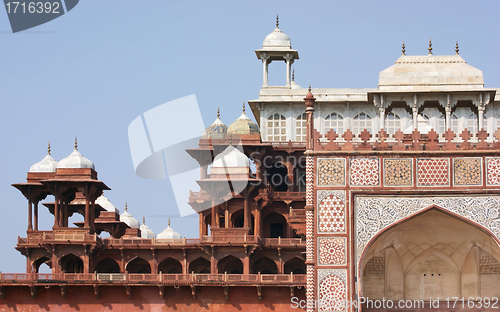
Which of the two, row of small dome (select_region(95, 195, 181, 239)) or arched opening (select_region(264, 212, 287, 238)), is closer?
arched opening (select_region(264, 212, 287, 238))

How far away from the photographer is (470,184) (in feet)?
109

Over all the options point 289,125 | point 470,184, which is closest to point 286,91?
point 289,125

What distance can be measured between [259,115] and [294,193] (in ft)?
19.1

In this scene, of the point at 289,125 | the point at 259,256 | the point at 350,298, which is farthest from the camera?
the point at 289,125

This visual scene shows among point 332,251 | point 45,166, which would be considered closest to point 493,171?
point 332,251

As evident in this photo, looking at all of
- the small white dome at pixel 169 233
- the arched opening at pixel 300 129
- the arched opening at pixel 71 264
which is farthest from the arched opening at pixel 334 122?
the small white dome at pixel 169 233

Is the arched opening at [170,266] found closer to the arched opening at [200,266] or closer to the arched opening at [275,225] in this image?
the arched opening at [200,266]

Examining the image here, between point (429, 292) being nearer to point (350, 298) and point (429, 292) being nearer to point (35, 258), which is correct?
point (350, 298)

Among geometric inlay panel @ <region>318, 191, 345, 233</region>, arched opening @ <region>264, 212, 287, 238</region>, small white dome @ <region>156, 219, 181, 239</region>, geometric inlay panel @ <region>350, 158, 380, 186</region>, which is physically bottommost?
small white dome @ <region>156, 219, 181, 239</region>

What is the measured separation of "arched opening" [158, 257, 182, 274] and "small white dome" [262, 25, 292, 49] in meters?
11.9

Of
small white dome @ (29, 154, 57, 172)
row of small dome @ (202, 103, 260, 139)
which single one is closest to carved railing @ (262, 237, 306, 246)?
row of small dome @ (202, 103, 260, 139)

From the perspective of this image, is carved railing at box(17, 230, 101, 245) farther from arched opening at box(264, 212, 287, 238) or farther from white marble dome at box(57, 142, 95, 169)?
arched opening at box(264, 212, 287, 238)

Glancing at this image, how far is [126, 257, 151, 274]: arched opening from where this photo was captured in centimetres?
4622

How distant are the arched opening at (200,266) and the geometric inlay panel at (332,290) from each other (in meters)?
13.5
